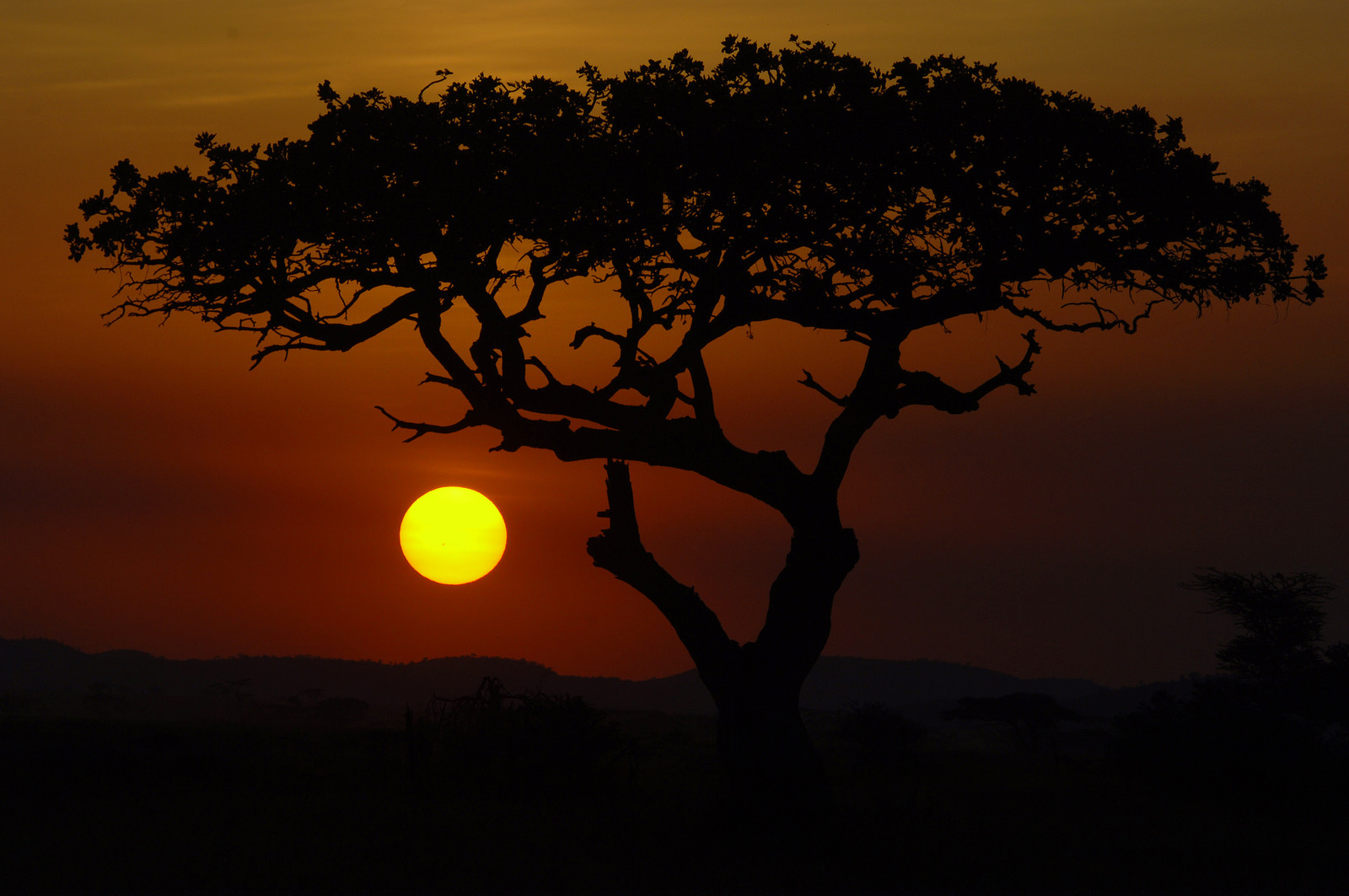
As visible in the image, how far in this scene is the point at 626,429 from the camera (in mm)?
19266

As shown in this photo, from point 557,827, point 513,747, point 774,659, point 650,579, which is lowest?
point 557,827

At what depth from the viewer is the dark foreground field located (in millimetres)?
16312

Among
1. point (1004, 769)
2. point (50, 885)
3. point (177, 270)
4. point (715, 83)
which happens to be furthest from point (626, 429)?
point (1004, 769)

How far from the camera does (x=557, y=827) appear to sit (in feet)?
65.2

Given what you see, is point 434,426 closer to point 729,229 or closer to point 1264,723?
point 729,229

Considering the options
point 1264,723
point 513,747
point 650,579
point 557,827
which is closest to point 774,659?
point 650,579

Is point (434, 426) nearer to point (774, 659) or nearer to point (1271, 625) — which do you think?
point (774, 659)

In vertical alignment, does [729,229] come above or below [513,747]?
above

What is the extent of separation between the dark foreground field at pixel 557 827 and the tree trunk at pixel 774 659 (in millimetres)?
611

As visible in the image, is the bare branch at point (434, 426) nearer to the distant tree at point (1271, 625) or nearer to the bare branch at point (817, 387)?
the bare branch at point (817, 387)

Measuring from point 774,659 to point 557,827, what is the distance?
4.67 m

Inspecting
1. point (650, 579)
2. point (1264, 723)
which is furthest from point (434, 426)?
→ point (1264, 723)

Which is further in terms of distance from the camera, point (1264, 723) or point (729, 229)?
point (1264, 723)

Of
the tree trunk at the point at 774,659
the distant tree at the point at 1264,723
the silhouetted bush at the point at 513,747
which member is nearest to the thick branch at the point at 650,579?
the tree trunk at the point at 774,659
